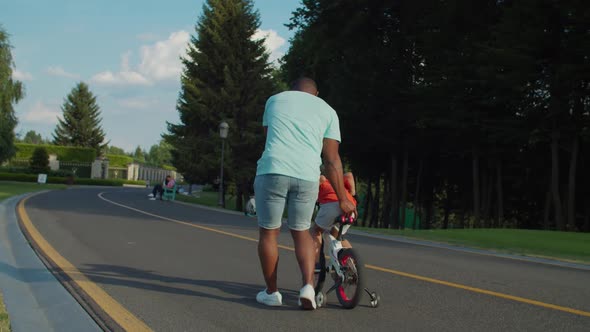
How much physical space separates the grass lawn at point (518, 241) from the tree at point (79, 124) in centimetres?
7568

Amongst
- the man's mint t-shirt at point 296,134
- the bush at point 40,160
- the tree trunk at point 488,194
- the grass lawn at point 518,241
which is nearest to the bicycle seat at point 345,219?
the man's mint t-shirt at point 296,134

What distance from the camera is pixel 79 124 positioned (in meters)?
84.2

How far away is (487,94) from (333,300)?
70.6 feet

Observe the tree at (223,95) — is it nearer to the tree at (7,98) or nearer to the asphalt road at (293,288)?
the tree at (7,98)

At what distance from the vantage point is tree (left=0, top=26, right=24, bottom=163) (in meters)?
39.4

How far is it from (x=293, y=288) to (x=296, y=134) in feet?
6.36

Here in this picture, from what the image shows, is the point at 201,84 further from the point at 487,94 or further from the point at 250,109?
the point at 487,94

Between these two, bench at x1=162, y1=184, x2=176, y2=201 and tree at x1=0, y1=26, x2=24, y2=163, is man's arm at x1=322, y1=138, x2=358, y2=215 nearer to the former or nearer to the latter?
bench at x1=162, y1=184, x2=176, y2=201

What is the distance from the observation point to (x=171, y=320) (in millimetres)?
4551

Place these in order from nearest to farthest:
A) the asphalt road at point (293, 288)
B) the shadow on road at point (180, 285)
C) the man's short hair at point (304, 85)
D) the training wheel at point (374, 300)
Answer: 1. the asphalt road at point (293, 288)
2. the man's short hair at point (304, 85)
3. the training wheel at point (374, 300)
4. the shadow on road at point (180, 285)

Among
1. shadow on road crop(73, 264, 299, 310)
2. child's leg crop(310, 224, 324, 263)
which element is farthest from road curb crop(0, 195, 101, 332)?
child's leg crop(310, 224, 324, 263)

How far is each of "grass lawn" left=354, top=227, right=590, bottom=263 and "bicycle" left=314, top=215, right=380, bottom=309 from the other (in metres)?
6.93

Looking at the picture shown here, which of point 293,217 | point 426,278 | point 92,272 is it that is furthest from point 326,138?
point 92,272

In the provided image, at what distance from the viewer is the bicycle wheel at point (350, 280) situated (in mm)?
4895
